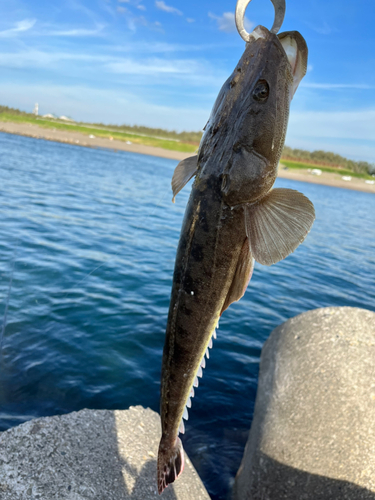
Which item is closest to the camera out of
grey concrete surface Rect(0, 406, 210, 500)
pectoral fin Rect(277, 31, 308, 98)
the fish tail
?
pectoral fin Rect(277, 31, 308, 98)

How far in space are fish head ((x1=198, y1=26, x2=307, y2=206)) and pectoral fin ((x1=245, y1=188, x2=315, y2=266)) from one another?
0.11m

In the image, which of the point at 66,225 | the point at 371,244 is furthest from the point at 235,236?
the point at 371,244

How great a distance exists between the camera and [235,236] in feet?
7.15

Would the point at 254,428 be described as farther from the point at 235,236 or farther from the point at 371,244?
the point at 371,244

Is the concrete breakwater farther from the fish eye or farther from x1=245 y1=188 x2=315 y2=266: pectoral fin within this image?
the fish eye

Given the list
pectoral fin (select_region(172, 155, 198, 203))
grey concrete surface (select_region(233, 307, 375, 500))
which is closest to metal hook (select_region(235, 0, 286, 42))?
pectoral fin (select_region(172, 155, 198, 203))

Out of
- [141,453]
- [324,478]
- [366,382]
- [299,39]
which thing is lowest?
[141,453]

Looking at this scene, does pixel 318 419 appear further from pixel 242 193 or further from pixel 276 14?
pixel 276 14

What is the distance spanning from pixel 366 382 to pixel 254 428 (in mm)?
1579

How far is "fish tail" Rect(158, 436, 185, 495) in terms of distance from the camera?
9.66 ft

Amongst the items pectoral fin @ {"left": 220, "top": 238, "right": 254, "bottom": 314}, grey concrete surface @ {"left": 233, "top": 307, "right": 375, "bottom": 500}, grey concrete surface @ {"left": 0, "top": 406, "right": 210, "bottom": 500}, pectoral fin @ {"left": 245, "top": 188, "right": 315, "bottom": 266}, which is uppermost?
pectoral fin @ {"left": 245, "top": 188, "right": 315, "bottom": 266}

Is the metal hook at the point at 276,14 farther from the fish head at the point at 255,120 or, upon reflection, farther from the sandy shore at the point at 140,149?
the sandy shore at the point at 140,149

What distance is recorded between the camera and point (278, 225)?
2.08m

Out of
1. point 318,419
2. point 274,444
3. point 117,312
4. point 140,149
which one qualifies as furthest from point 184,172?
point 140,149
